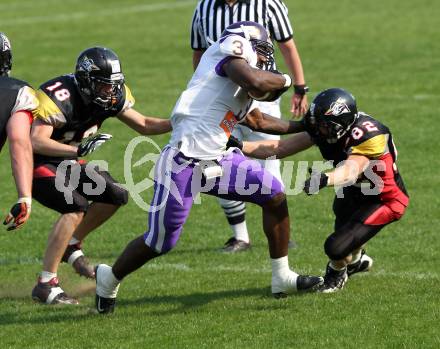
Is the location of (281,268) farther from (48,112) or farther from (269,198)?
(48,112)

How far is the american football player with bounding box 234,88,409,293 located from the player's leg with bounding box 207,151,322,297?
11.3 inches

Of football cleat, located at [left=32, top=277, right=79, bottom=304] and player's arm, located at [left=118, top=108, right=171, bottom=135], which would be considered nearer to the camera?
football cleat, located at [left=32, top=277, right=79, bottom=304]

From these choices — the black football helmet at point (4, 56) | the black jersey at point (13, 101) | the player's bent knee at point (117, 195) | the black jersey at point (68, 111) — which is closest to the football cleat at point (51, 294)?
the player's bent knee at point (117, 195)

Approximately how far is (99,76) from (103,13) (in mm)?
15458

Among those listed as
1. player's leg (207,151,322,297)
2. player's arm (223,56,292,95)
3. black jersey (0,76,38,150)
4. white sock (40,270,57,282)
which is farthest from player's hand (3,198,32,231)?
player's arm (223,56,292,95)

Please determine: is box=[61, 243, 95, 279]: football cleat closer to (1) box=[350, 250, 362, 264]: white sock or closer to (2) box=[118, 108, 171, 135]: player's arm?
(2) box=[118, 108, 171, 135]: player's arm

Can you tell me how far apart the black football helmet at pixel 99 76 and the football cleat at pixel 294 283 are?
157 cm

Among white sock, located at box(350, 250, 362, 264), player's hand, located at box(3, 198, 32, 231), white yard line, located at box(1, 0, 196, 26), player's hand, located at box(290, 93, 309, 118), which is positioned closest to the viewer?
player's hand, located at box(3, 198, 32, 231)

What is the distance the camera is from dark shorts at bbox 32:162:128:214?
715 centimetres

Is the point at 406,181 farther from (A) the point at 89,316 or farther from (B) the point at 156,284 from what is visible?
(A) the point at 89,316

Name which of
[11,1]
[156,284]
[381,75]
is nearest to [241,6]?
[156,284]

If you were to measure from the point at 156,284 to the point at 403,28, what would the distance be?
1206 centimetres

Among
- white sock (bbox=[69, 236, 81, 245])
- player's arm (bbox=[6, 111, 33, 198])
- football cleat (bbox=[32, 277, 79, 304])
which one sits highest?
player's arm (bbox=[6, 111, 33, 198])

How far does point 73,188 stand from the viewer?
7.21m
